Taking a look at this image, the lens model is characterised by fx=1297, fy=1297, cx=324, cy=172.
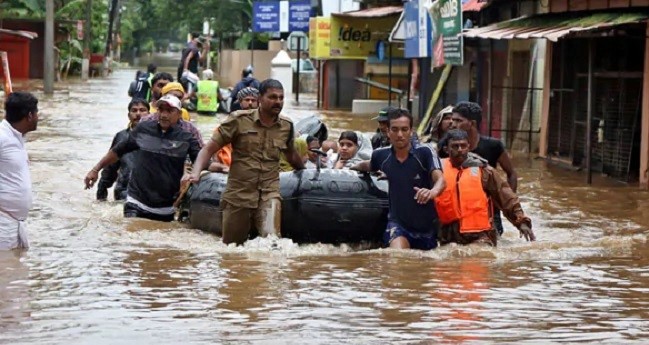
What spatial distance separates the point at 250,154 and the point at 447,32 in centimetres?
1413

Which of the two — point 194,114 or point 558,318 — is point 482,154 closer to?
point 558,318

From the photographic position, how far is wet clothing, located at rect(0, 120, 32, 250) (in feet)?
28.6

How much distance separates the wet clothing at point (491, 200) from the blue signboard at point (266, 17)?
148 ft

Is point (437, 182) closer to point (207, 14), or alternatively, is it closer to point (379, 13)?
point (379, 13)

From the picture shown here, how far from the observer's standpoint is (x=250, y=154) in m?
10.1

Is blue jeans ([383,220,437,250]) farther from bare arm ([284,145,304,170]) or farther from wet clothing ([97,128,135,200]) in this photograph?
wet clothing ([97,128,135,200])

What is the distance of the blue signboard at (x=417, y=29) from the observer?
26.5m

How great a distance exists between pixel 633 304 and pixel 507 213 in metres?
2.04

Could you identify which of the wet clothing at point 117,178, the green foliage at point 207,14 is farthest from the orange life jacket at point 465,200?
the green foliage at point 207,14

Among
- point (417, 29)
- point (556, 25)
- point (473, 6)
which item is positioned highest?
point (473, 6)

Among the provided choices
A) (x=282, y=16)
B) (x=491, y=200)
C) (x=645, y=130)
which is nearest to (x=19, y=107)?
(x=491, y=200)

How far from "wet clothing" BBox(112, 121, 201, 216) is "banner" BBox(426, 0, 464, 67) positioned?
12003 mm

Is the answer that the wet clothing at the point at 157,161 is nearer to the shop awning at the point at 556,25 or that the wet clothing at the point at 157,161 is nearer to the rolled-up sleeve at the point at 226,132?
the rolled-up sleeve at the point at 226,132

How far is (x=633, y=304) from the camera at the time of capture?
330 inches
